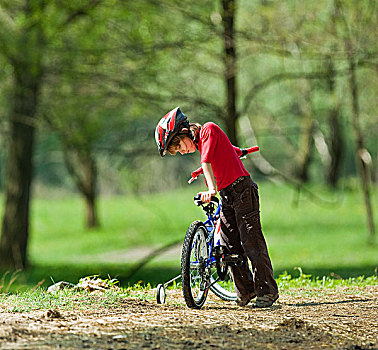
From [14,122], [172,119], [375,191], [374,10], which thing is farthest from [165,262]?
[375,191]

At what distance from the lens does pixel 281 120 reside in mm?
31859

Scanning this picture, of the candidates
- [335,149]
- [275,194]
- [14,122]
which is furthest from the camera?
[335,149]

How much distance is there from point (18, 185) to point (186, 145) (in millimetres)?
9257

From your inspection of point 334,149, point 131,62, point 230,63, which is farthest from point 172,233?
point 230,63

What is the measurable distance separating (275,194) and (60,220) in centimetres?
827

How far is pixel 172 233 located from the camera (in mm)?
22422

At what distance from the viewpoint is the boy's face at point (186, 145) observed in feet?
19.8

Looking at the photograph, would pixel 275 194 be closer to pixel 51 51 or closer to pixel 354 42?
pixel 354 42

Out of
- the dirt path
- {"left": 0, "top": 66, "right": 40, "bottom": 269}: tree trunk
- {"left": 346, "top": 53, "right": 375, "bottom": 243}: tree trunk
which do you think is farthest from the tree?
the dirt path

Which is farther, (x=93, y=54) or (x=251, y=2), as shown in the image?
(x=251, y=2)

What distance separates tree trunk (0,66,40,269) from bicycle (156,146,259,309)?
9000 millimetres

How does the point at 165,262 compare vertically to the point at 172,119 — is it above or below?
below

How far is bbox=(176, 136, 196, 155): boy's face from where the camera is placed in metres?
6.05

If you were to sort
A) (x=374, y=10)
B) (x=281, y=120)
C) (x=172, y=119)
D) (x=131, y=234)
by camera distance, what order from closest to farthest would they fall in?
1. (x=172, y=119)
2. (x=374, y=10)
3. (x=131, y=234)
4. (x=281, y=120)
